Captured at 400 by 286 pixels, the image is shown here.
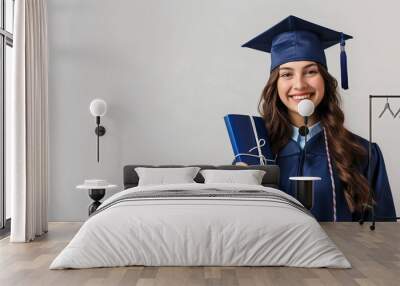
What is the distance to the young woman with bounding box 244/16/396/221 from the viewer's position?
5.90 meters

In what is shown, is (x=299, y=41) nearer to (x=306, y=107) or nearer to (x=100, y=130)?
(x=306, y=107)

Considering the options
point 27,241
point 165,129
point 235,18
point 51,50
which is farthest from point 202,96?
point 27,241

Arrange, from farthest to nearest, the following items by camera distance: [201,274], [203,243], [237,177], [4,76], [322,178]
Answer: [322,178] → [4,76] → [237,177] → [203,243] → [201,274]

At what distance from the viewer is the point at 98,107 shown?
6.07 meters

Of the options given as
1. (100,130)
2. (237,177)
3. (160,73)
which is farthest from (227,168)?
(100,130)

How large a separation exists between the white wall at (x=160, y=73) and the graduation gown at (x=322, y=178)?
0.61 m

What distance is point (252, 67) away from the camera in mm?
6215

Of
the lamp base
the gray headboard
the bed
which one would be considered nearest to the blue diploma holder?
the gray headboard

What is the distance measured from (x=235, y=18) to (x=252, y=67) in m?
0.57

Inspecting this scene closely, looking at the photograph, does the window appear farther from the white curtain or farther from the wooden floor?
the wooden floor

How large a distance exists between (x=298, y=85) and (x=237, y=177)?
1161 mm

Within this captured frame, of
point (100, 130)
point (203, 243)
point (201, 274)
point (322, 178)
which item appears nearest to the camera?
point (201, 274)

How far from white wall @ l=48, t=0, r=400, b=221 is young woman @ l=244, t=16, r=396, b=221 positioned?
0.77 ft

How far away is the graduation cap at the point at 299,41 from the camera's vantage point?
586 centimetres
